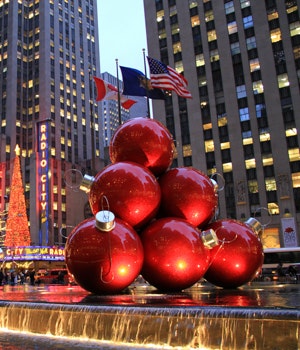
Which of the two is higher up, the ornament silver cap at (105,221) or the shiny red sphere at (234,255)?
the ornament silver cap at (105,221)

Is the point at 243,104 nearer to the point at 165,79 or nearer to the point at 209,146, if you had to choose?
the point at 209,146

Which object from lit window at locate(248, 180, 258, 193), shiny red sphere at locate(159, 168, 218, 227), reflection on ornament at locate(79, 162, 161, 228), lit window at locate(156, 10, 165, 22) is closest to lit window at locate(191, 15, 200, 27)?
lit window at locate(156, 10, 165, 22)

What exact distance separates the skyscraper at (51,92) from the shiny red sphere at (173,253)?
264 ft

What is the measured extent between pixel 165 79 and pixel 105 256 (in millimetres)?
10459

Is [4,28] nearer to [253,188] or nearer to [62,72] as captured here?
[62,72]

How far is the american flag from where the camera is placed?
53.3ft

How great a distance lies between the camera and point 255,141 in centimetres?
5572

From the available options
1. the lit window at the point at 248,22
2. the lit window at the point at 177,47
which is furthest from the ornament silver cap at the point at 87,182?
the lit window at the point at 177,47

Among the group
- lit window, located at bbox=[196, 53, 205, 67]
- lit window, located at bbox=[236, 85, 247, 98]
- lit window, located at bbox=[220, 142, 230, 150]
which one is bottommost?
lit window, located at bbox=[220, 142, 230, 150]

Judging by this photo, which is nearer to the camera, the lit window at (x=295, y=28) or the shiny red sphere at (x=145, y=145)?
the shiny red sphere at (x=145, y=145)

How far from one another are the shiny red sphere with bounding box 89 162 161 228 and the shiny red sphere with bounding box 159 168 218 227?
1.05 feet

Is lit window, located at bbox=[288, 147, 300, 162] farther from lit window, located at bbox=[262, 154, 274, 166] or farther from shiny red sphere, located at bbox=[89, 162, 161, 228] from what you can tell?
shiny red sphere, located at bbox=[89, 162, 161, 228]

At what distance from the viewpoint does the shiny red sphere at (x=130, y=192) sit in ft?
25.4

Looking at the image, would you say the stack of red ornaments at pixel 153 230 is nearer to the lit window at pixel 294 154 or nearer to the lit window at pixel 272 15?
the lit window at pixel 294 154
